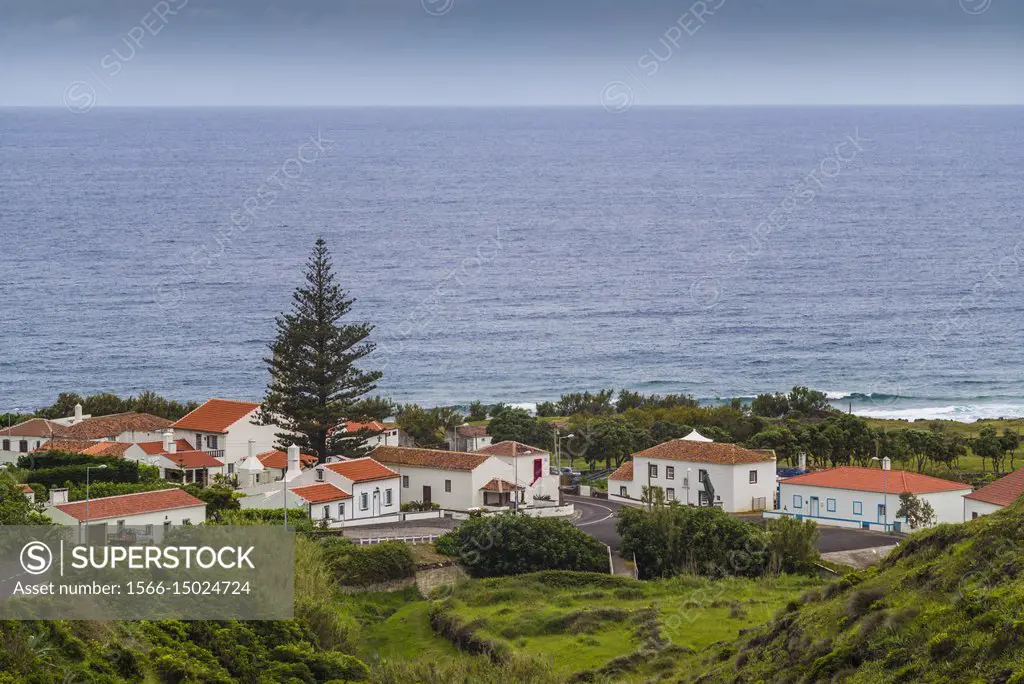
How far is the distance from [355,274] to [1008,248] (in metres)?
59.1

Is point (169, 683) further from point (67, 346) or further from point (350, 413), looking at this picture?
point (67, 346)

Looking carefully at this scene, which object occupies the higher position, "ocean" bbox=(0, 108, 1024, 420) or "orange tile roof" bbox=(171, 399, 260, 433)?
"ocean" bbox=(0, 108, 1024, 420)

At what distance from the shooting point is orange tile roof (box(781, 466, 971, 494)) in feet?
157

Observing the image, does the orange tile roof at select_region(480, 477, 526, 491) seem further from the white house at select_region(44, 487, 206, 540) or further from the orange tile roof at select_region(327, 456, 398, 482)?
the white house at select_region(44, 487, 206, 540)

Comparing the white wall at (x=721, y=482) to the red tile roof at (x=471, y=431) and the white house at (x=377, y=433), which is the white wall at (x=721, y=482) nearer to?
the red tile roof at (x=471, y=431)

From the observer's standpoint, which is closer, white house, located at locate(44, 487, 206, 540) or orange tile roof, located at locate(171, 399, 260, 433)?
white house, located at locate(44, 487, 206, 540)

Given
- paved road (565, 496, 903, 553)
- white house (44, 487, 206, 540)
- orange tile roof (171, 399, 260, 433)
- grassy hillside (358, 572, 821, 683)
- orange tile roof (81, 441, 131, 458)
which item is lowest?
grassy hillside (358, 572, 821, 683)

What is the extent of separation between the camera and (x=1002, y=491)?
44531mm

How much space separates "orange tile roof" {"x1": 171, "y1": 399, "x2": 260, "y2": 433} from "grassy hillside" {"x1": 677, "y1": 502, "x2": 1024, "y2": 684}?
1040 inches

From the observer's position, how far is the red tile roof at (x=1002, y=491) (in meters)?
43.9

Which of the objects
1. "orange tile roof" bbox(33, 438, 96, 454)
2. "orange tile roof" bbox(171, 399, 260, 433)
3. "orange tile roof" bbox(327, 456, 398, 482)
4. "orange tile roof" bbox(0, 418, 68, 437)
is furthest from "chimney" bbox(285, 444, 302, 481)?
"orange tile roof" bbox(0, 418, 68, 437)

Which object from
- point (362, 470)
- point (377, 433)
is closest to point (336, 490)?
point (362, 470)

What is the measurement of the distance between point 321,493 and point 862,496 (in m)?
16.3

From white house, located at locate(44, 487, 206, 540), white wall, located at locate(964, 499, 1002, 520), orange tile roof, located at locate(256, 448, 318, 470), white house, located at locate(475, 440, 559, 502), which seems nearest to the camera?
white house, located at locate(44, 487, 206, 540)
